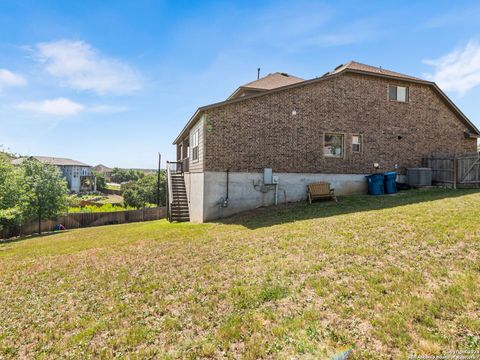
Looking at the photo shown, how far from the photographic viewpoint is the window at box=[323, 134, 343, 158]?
51.8ft

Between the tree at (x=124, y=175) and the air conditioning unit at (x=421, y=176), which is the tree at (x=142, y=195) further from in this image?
the tree at (x=124, y=175)

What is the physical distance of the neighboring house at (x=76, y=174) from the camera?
65.5m

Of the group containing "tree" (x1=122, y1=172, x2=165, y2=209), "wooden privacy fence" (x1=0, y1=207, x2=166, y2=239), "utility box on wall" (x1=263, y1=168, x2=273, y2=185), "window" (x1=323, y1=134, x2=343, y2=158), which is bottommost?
A: "wooden privacy fence" (x1=0, y1=207, x2=166, y2=239)

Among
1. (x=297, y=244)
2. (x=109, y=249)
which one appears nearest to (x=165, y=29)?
(x=109, y=249)

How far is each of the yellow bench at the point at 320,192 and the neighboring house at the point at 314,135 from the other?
1.94ft

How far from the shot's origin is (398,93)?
55.9ft

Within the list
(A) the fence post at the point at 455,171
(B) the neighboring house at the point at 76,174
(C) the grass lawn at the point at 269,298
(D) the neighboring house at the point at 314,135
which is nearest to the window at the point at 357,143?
(D) the neighboring house at the point at 314,135

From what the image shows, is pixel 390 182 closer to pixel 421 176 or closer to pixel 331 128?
pixel 421 176

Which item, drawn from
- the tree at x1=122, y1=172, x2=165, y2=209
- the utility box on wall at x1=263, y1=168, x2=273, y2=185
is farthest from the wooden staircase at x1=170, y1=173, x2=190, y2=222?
the tree at x1=122, y1=172, x2=165, y2=209

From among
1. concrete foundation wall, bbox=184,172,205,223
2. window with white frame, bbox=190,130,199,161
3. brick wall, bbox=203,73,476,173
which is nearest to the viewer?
concrete foundation wall, bbox=184,172,205,223

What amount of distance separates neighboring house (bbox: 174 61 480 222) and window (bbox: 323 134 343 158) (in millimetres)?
61

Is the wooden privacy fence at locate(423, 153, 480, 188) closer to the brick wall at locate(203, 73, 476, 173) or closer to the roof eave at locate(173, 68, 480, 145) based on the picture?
the brick wall at locate(203, 73, 476, 173)

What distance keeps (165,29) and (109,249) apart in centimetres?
1013

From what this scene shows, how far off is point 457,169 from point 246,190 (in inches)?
487
